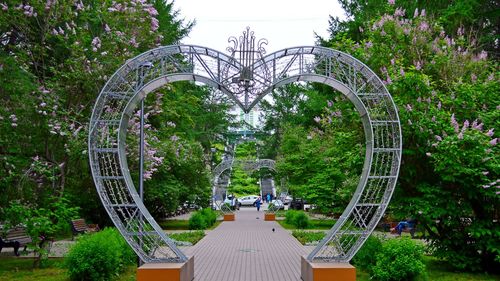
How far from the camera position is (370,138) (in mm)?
10961

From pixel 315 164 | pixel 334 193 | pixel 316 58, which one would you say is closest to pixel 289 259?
pixel 316 58

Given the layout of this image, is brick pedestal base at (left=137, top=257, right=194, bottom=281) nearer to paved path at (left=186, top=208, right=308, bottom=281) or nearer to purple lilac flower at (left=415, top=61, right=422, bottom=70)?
paved path at (left=186, top=208, right=308, bottom=281)

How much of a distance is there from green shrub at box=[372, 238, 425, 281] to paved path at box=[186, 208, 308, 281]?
6.85 ft

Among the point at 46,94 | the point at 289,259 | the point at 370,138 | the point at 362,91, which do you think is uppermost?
the point at 46,94

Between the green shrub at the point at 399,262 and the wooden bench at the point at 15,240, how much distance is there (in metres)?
9.26

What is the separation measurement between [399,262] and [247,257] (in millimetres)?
6650

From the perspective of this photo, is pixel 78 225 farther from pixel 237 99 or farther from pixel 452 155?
pixel 452 155

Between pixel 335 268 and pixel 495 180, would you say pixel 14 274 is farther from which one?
pixel 495 180

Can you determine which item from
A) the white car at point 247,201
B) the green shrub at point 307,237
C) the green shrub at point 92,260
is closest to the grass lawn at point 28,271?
the green shrub at point 92,260

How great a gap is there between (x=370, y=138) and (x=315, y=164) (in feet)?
74.4

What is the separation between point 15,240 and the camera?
52.6ft

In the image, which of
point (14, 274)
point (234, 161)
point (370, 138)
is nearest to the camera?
point (370, 138)

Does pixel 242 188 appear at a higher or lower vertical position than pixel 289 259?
higher

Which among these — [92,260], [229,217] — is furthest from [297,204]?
[92,260]
